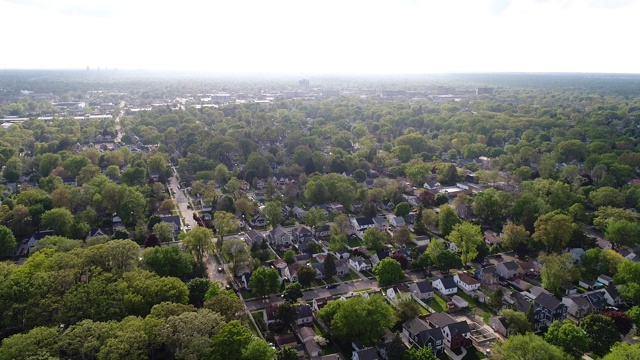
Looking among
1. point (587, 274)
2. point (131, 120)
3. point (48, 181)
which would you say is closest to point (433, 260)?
point (587, 274)

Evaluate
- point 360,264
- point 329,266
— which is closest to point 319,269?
point 329,266

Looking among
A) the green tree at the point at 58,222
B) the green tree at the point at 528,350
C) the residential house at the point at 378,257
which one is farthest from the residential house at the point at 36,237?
the green tree at the point at 528,350

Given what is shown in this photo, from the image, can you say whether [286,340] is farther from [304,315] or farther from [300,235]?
[300,235]

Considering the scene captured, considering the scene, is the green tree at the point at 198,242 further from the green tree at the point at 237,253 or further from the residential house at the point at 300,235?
the residential house at the point at 300,235

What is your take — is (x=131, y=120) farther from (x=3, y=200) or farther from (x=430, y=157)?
(x=430, y=157)

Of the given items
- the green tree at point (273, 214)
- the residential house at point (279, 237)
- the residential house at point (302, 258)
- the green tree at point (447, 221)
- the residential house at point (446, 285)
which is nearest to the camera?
the residential house at point (446, 285)

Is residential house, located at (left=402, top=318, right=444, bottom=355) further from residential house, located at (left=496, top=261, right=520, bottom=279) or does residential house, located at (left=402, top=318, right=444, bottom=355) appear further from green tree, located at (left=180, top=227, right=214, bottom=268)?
green tree, located at (left=180, top=227, right=214, bottom=268)
